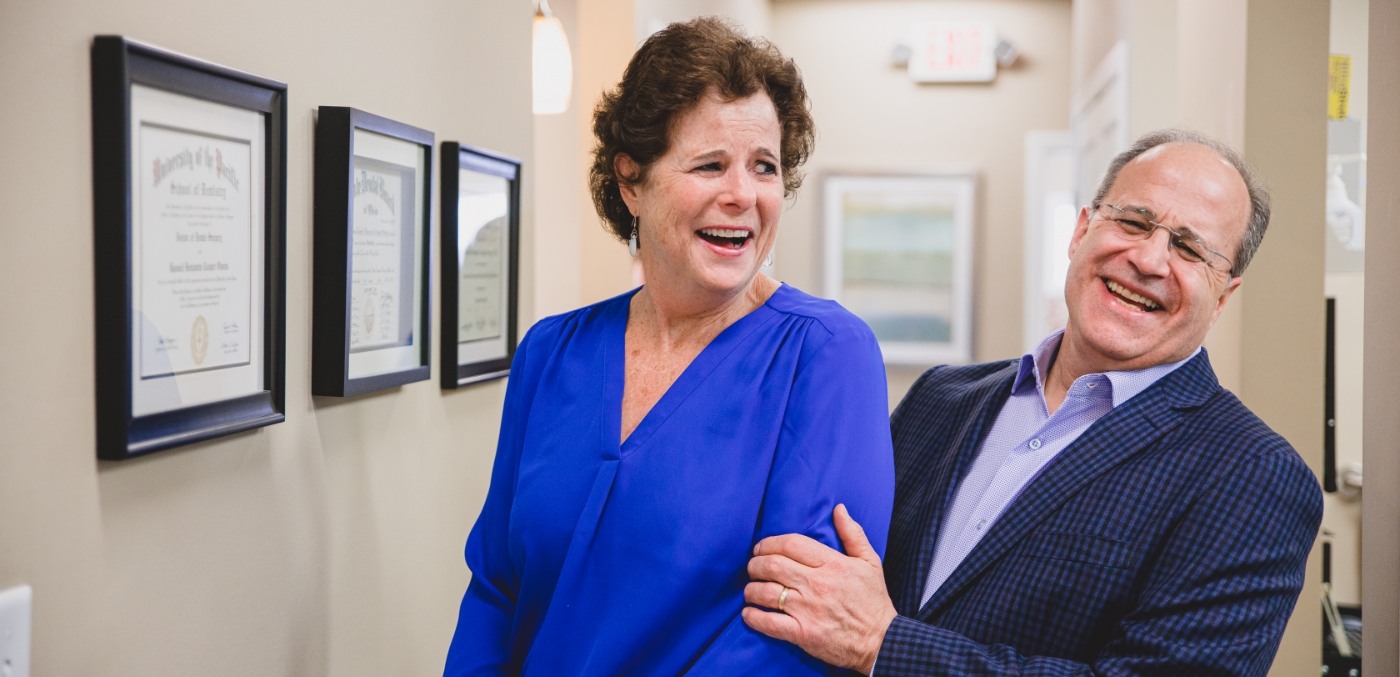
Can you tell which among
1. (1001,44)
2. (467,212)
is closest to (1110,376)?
(467,212)

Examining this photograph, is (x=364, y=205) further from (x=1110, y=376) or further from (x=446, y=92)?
(x=1110, y=376)

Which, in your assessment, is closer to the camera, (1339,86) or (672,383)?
(672,383)

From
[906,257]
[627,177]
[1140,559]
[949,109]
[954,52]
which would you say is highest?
[954,52]

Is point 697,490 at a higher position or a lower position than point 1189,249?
lower

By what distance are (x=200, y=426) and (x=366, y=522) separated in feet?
1.59

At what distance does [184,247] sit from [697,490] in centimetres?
55

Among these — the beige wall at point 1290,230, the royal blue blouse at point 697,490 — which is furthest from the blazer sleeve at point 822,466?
the beige wall at point 1290,230

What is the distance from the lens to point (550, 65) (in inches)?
110

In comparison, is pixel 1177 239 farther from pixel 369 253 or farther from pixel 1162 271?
pixel 369 253

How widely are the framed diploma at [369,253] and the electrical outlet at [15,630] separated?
50cm

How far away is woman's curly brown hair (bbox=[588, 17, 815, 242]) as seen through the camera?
124 centimetres

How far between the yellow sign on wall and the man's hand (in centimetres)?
255

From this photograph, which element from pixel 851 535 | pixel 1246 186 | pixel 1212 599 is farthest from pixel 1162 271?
pixel 851 535

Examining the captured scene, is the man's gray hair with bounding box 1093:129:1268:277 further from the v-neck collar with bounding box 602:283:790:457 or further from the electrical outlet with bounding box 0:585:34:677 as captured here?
the electrical outlet with bounding box 0:585:34:677
